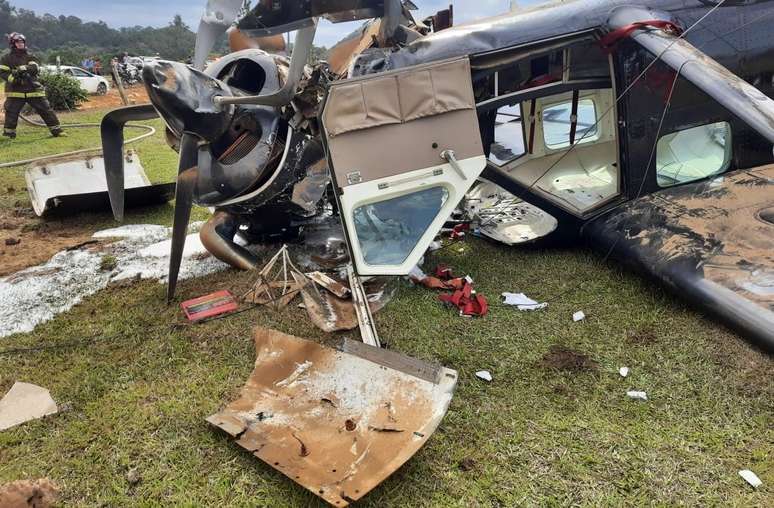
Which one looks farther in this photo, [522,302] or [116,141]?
[116,141]

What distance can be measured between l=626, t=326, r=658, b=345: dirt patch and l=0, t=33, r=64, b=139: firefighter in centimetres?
1499

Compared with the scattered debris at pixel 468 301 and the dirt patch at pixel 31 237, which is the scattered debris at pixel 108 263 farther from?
the scattered debris at pixel 468 301

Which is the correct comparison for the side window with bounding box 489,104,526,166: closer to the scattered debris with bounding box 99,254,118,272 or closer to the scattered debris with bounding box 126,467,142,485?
the scattered debris with bounding box 99,254,118,272

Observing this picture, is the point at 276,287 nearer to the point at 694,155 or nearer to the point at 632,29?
the point at 632,29

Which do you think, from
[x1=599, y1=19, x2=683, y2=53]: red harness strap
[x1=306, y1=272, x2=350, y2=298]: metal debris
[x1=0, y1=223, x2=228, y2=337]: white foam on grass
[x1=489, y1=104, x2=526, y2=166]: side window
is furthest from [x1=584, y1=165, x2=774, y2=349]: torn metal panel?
[x1=0, y1=223, x2=228, y2=337]: white foam on grass

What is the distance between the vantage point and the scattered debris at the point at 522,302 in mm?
4730

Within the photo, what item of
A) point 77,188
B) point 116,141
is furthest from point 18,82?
point 116,141

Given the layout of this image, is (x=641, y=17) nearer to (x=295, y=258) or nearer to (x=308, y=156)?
(x=308, y=156)

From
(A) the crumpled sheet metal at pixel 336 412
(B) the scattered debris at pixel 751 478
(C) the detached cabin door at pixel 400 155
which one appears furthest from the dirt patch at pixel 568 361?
(C) the detached cabin door at pixel 400 155

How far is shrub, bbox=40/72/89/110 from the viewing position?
20094 mm

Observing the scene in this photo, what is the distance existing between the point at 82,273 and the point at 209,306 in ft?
6.65

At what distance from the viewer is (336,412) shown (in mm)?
3406

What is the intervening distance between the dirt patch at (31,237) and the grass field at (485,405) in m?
1.82

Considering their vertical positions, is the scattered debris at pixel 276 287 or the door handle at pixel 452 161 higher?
the door handle at pixel 452 161
